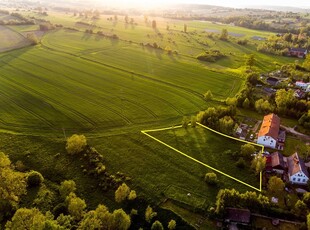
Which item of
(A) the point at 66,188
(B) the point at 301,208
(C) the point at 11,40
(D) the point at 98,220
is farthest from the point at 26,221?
(C) the point at 11,40

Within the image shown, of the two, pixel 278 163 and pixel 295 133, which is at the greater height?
pixel 278 163

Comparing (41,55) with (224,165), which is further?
(41,55)

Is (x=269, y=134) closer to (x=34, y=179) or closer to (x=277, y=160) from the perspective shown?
(x=277, y=160)

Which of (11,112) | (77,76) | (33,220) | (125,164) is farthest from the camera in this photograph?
(77,76)

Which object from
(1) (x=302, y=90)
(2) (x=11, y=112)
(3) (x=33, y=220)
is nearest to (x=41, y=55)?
(2) (x=11, y=112)

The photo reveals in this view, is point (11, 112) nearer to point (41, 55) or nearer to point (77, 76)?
point (77, 76)

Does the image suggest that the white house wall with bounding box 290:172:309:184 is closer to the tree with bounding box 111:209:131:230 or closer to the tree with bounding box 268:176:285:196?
the tree with bounding box 268:176:285:196
